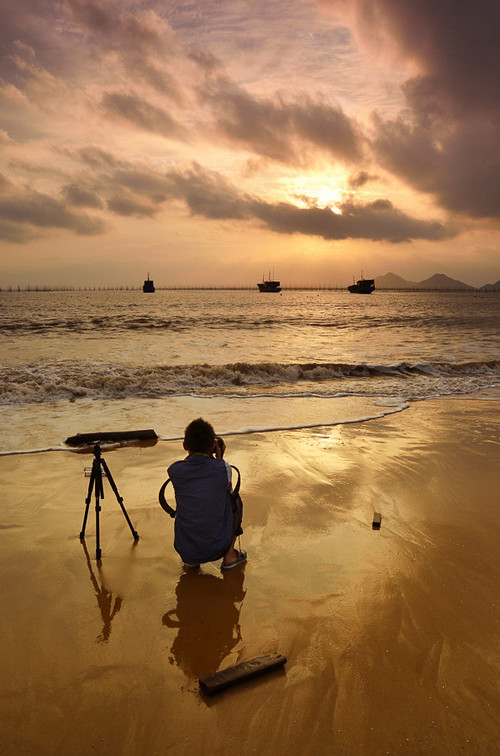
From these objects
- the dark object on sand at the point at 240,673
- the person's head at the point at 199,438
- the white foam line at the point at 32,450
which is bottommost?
the white foam line at the point at 32,450

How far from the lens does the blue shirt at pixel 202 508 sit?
3812mm

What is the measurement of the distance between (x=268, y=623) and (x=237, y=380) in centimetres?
1245

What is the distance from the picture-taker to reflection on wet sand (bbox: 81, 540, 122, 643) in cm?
318

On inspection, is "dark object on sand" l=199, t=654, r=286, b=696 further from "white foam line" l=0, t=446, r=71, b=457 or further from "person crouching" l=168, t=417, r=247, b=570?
"white foam line" l=0, t=446, r=71, b=457

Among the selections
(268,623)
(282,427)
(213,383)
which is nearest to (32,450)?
(282,427)

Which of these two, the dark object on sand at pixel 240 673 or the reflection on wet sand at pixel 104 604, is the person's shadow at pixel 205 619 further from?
the reflection on wet sand at pixel 104 604

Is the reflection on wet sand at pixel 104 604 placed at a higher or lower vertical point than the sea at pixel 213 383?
higher

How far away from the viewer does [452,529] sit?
4.71 m

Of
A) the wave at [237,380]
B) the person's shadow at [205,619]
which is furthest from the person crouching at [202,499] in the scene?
the wave at [237,380]

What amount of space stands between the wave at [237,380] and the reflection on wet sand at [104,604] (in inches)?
348

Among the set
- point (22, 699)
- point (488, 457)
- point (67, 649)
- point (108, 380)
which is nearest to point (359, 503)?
point (488, 457)

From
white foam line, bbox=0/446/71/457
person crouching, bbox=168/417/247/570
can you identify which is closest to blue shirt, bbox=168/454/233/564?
person crouching, bbox=168/417/247/570

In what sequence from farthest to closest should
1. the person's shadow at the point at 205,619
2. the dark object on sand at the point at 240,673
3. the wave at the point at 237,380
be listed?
the wave at the point at 237,380 → the person's shadow at the point at 205,619 → the dark object on sand at the point at 240,673

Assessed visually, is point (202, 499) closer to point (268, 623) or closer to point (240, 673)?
point (268, 623)
